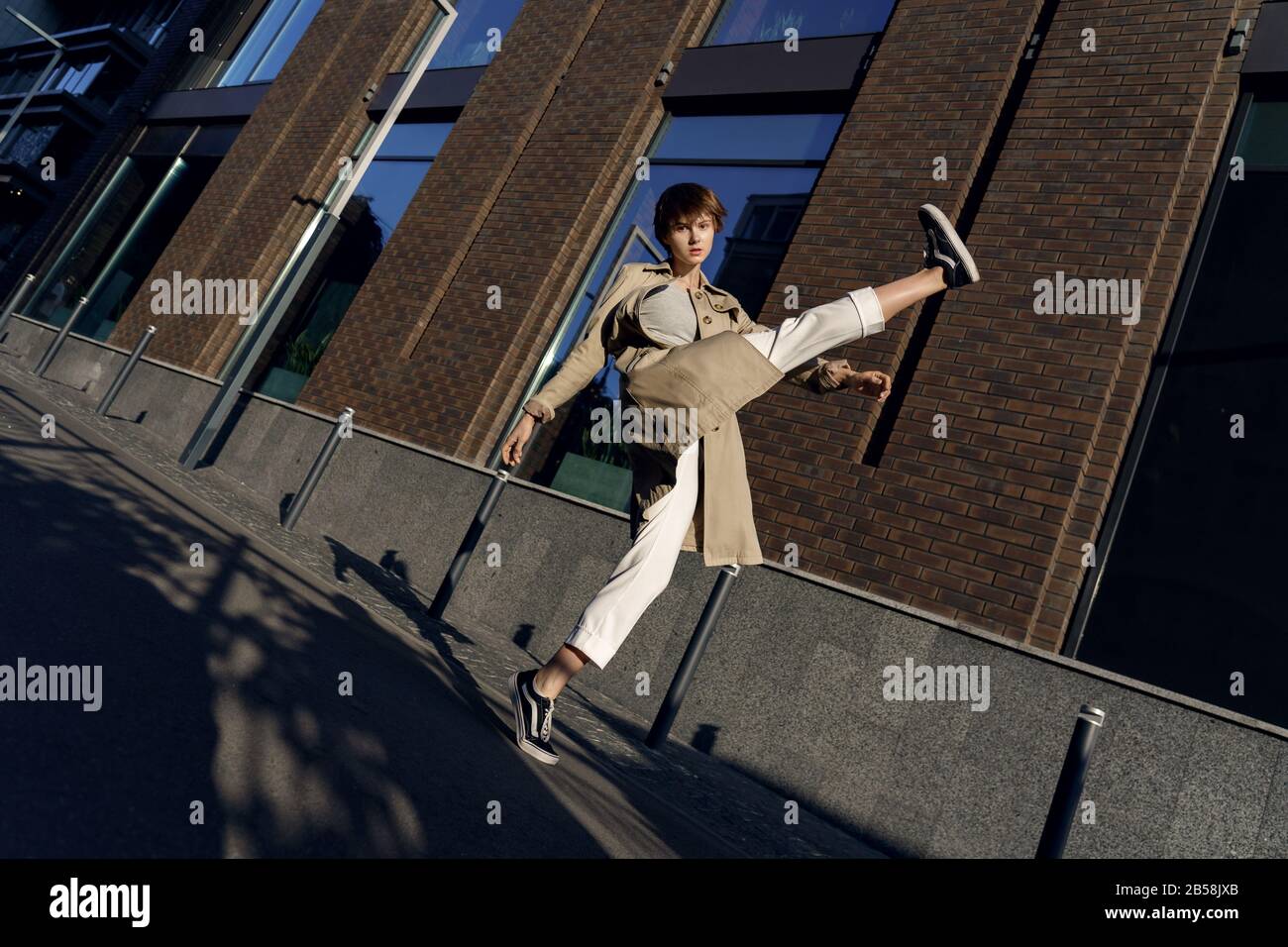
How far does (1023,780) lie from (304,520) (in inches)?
288

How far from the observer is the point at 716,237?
728 cm

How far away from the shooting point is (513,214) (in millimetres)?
9672

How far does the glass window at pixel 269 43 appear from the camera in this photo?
628 inches

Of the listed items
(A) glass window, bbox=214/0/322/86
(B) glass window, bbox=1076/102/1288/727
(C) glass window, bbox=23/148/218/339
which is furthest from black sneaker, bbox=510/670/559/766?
(A) glass window, bbox=214/0/322/86

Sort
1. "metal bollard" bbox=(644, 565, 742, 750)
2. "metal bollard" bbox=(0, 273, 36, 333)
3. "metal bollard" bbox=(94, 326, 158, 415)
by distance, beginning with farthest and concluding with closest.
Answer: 1. "metal bollard" bbox=(0, 273, 36, 333)
2. "metal bollard" bbox=(94, 326, 158, 415)
3. "metal bollard" bbox=(644, 565, 742, 750)

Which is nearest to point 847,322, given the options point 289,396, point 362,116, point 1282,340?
point 1282,340

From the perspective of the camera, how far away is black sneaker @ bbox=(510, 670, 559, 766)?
3.18 m

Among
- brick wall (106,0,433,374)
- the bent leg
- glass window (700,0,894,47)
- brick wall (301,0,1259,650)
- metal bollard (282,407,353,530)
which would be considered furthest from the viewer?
brick wall (106,0,433,374)

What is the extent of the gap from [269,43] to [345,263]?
766 centimetres

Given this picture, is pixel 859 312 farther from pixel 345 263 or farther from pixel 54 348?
pixel 54 348

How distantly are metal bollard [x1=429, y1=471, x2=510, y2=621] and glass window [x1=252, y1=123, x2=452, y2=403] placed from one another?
19.3 feet

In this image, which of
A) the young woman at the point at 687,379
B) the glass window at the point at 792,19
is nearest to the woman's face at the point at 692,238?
the young woman at the point at 687,379

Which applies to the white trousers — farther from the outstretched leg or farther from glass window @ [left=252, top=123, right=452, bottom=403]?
glass window @ [left=252, top=123, right=452, bottom=403]

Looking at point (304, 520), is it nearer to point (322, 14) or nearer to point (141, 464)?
point (141, 464)
